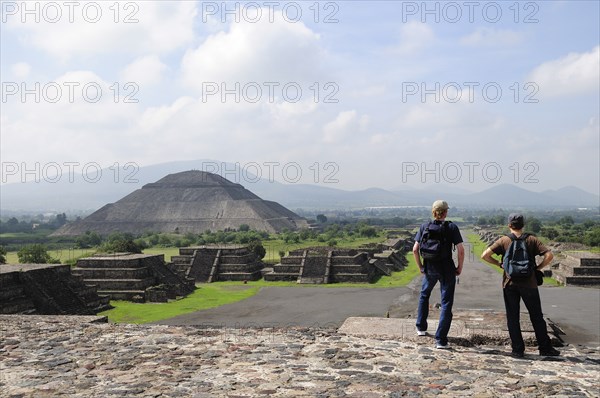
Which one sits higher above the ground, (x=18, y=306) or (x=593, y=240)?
(x=18, y=306)

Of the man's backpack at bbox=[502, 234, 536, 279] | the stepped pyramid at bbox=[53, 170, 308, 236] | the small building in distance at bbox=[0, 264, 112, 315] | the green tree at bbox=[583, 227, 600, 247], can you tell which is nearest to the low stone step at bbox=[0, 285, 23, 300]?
the small building in distance at bbox=[0, 264, 112, 315]

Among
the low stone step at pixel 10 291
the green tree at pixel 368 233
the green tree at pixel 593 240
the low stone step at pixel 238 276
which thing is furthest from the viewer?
the green tree at pixel 368 233

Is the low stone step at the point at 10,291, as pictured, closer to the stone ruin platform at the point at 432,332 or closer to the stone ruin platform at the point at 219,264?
the stone ruin platform at the point at 432,332

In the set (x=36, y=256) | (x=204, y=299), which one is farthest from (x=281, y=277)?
(x=36, y=256)

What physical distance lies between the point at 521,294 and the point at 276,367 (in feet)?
11.6

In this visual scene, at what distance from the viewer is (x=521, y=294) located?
7.43 meters

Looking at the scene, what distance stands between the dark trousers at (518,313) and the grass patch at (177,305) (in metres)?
18.4

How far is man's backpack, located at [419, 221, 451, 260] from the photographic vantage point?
7570 millimetres

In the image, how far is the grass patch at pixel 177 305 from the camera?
24.4 m

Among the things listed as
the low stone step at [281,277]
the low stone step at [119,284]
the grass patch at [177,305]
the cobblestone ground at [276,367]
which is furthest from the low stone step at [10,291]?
the low stone step at [281,277]

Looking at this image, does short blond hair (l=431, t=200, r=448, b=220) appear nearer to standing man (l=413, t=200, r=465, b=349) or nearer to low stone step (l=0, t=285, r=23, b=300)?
standing man (l=413, t=200, r=465, b=349)

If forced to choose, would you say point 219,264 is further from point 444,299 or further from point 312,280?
point 444,299

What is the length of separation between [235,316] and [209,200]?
129m

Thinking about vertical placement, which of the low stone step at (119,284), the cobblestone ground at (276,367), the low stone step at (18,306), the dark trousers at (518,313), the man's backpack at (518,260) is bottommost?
the low stone step at (119,284)
